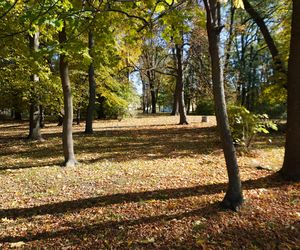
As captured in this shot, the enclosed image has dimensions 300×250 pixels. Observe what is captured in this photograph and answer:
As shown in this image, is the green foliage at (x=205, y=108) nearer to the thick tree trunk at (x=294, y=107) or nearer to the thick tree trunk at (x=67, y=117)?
the thick tree trunk at (x=67, y=117)

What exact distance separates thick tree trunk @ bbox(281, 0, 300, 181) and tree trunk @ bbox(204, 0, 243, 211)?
79.6 inches

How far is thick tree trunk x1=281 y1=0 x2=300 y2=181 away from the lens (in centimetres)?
629

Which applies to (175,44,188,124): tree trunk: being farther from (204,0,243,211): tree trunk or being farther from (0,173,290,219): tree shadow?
(204,0,243,211): tree trunk

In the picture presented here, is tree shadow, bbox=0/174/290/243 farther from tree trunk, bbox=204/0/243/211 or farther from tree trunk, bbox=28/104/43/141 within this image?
tree trunk, bbox=28/104/43/141

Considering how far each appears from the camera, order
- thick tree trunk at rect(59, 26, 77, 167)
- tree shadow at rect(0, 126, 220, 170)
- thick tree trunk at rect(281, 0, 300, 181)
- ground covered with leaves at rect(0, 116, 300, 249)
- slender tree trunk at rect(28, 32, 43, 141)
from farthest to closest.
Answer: slender tree trunk at rect(28, 32, 43, 141) → tree shadow at rect(0, 126, 220, 170) → thick tree trunk at rect(59, 26, 77, 167) → thick tree trunk at rect(281, 0, 300, 181) → ground covered with leaves at rect(0, 116, 300, 249)

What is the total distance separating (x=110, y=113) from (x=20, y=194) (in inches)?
898

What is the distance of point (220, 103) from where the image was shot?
16.1 feet

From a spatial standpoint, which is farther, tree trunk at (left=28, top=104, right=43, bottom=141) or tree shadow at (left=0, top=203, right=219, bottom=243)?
tree trunk at (left=28, top=104, right=43, bottom=141)

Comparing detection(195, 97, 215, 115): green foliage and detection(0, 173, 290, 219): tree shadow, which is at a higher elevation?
detection(195, 97, 215, 115): green foliage

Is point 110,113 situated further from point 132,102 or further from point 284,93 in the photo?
point 284,93

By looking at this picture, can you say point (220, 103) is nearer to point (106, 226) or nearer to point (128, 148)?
point (106, 226)

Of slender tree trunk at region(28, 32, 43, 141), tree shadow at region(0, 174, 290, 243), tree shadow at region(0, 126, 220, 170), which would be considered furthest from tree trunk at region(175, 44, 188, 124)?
tree shadow at region(0, 174, 290, 243)

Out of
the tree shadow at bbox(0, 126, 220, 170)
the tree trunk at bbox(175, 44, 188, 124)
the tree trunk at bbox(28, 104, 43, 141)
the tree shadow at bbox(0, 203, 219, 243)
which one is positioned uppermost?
the tree trunk at bbox(175, 44, 188, 124)

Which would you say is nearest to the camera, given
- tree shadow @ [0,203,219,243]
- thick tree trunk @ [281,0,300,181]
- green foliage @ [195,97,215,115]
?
tree shadow @ [0,203,219,243]
